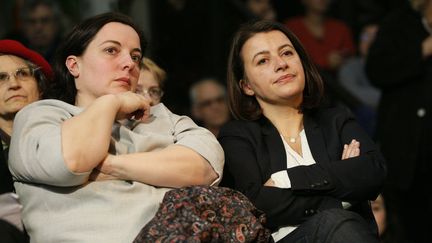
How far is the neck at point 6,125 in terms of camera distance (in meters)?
4.03

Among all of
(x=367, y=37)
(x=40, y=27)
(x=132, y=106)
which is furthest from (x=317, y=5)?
(x=132, y=106)

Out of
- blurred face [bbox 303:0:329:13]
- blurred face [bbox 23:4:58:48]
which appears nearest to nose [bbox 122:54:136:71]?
blurred face [bbox 23:4:58:48]

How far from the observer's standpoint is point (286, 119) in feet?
13.7

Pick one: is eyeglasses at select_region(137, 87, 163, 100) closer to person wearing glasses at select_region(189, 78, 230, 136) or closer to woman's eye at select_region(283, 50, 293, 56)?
woman's eye at select_region(283, 50, 293, 56)

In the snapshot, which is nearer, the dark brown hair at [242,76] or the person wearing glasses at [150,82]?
the dark brown hair at [242,76]

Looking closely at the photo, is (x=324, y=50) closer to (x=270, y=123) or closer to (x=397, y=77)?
(x=397, y=77)

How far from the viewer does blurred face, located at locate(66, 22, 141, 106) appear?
12.3 feet

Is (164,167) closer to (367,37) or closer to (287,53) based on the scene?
(287,53)

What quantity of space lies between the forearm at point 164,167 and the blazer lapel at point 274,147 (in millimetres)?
425

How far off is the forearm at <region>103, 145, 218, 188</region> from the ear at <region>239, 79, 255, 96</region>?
723mm

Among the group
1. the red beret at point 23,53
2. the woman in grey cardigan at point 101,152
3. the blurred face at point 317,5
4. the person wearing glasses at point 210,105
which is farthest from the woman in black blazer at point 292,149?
the blurred face at point 317,5

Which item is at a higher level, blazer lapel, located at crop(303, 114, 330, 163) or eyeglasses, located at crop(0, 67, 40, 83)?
eyeglasses, located at crop(0, 67, 40, 83)

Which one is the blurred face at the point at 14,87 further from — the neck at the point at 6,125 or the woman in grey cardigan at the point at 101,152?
the woman in grey cardigan at the point at 101,152

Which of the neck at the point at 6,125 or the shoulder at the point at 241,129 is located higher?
the shoulder at the point at 241,129
